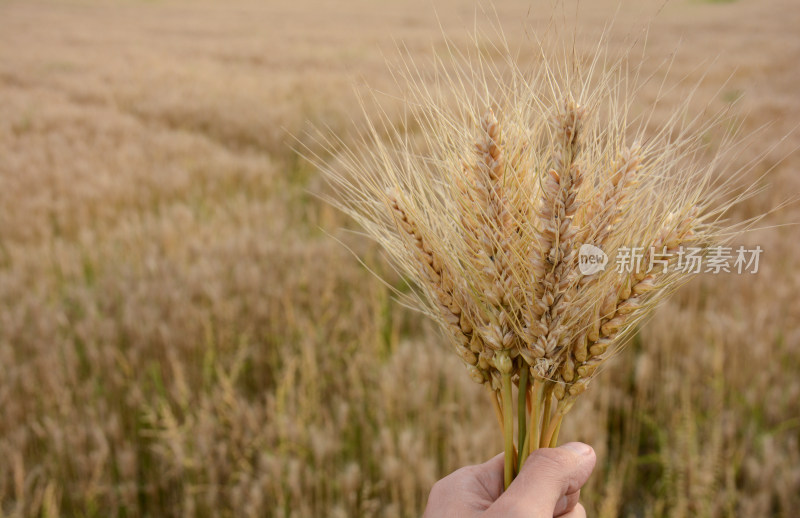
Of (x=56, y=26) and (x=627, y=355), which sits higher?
(x=56, y=26)

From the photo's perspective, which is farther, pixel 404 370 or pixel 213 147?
pixel 213 147

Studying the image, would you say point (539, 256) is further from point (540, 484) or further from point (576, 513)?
point (576, 513)

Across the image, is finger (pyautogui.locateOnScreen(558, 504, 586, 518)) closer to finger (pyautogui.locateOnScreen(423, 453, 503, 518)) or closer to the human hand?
the human hand

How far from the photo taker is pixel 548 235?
2.90ft

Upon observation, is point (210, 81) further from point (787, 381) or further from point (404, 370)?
point (787, 381)

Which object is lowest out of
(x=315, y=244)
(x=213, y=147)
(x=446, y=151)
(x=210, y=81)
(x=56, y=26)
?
(x=315, y=244)

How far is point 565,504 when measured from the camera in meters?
1.09

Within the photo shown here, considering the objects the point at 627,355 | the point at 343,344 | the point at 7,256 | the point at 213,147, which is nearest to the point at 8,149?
A: the point at 213,147

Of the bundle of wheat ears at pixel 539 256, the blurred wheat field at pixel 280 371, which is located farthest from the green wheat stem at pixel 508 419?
the blurred wheat field at pixel 280 371

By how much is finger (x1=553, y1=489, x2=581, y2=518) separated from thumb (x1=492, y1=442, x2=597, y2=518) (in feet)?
0.32

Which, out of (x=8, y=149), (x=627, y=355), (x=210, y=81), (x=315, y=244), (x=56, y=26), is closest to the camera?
(x=627, y=355)

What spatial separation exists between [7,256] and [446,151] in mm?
4321

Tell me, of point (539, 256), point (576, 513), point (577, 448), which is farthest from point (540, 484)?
point (539, 256)

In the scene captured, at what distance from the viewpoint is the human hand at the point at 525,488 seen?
92cm
